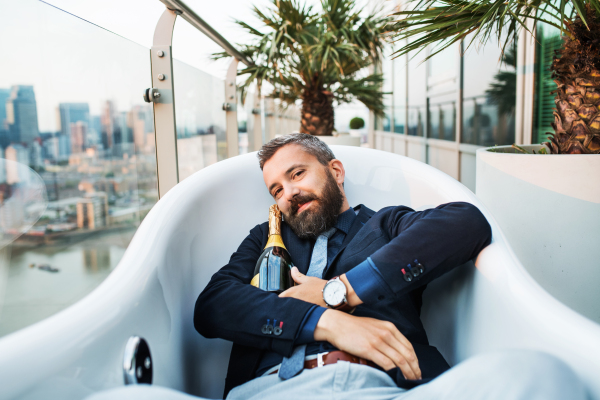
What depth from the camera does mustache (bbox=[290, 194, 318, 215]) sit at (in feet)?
4.36

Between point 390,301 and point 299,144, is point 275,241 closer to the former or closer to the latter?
point 299,144

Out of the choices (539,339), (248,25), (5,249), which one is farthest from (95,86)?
(248,25)

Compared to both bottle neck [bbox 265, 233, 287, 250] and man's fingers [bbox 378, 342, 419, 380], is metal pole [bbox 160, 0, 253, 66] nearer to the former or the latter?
bottle neck [bbox 265, 233, 287, 250]

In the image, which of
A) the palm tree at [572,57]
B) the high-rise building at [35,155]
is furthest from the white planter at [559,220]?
the high-rise building at [35,155]

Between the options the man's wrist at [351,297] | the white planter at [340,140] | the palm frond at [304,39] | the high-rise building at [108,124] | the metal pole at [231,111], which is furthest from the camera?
the white planter at [340,140]

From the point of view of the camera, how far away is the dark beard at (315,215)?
129 centimetres

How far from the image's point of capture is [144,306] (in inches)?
32.4

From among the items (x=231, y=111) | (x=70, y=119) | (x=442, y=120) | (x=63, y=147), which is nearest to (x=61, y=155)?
(x=63, y=147)

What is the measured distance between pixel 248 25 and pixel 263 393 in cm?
382

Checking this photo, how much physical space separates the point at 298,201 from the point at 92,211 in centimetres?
85

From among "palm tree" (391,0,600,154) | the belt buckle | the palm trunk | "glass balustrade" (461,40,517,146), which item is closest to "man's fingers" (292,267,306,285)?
the belt buckle

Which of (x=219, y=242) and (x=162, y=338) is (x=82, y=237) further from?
(x=162, y=338)

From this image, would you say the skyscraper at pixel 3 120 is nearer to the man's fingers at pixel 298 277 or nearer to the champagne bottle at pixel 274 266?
the champagne bottle at pixel 274 266

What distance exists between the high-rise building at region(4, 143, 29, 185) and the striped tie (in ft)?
2.97
